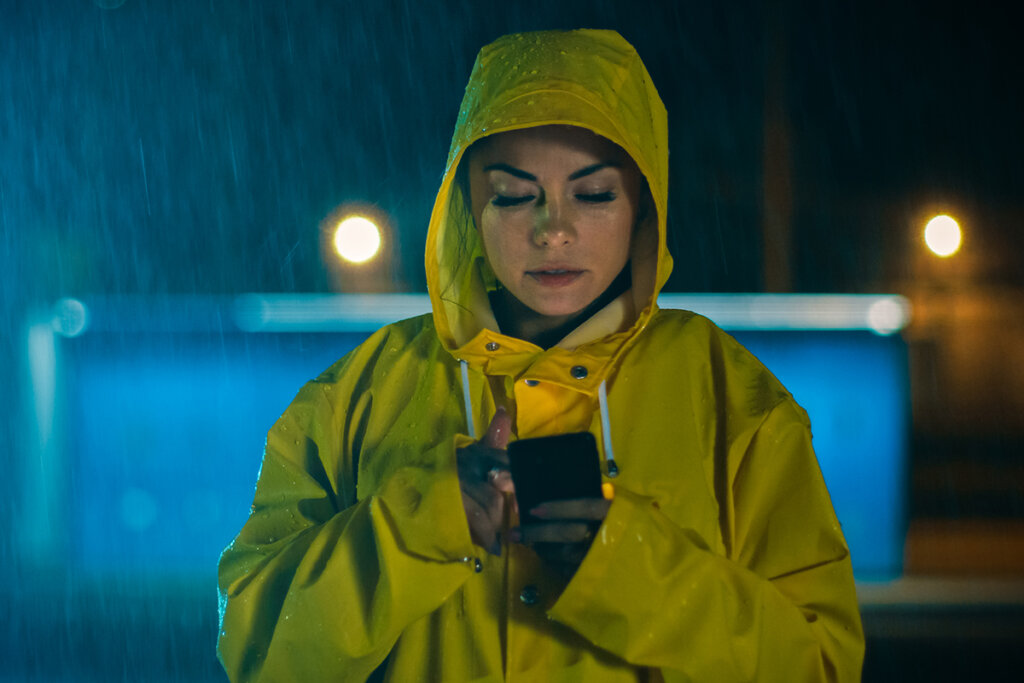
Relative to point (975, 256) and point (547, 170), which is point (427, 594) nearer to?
point (547, 170)

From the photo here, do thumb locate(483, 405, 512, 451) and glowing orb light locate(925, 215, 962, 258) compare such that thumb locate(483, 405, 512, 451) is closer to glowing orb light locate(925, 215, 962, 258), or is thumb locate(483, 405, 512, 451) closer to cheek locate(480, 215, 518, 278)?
cheek locate(480, 215, 518, 278)

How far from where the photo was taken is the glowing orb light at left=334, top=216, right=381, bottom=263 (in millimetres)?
3211

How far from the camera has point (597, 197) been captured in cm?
134

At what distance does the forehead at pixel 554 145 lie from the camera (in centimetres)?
133

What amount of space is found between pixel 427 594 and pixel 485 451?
0.69 ft

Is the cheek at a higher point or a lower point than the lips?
higher

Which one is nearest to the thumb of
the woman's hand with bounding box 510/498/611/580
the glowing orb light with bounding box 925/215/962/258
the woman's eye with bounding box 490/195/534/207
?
the woman's hand with bounding box 510/498/611/580

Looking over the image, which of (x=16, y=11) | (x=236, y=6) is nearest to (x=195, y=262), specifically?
(x=236, y=6)

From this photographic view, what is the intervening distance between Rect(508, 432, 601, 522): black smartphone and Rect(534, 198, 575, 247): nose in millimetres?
370

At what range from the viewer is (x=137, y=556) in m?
2.91

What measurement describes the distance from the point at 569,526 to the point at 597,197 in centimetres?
58

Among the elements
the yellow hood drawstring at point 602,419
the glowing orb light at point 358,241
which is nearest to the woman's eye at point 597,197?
the yellow hood drawstring at point 602,419

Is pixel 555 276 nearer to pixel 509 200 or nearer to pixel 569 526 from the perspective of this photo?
pixel 509 200

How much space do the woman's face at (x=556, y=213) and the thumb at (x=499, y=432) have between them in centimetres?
27
